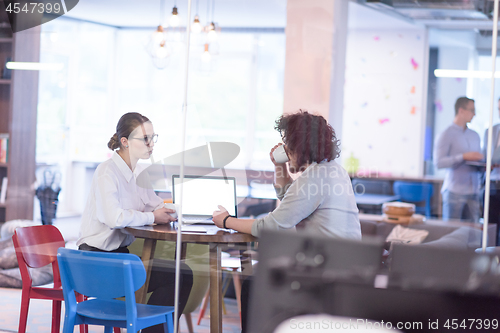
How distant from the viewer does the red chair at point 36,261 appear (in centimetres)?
278

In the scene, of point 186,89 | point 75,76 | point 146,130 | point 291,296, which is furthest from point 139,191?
point 291,296

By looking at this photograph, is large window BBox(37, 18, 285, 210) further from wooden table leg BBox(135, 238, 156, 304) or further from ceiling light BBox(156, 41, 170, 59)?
wooden table leg BBox(135, 238, 156, 304)

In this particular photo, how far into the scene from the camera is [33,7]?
3592 mm

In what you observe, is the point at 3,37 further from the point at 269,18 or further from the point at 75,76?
the point at 269,18

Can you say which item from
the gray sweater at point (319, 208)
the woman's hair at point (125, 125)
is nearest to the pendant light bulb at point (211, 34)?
the woman's hair at point (125, 125)

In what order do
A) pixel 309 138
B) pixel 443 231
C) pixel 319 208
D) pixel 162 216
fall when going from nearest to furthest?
pixel 319 208 → pixel 309 138 → pixel 162 216 → pixel 443 231

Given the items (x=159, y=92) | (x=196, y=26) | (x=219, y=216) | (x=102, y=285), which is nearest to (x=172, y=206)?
(x=219, y=216)

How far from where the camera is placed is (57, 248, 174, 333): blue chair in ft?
7.14

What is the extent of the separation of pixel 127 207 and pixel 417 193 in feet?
6.53

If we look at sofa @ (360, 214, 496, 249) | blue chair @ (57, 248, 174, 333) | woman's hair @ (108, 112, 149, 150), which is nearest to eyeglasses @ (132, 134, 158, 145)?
woman's hair @ (108, 112, 149, 150)

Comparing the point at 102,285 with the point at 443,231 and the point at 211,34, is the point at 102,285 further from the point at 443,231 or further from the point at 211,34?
the point at 443,231

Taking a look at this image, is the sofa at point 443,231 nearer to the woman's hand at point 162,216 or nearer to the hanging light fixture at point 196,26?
the woman's hand at point 162,216

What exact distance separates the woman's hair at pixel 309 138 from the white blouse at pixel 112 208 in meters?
0.88

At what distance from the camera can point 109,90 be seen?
10.8 feet
